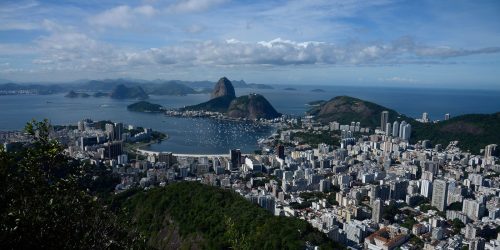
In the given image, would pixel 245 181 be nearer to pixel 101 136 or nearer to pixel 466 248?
pixel 466 248

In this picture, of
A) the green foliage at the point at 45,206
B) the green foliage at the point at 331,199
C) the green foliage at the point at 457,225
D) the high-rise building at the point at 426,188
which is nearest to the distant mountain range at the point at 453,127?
the high-rise building at the point at 426,188

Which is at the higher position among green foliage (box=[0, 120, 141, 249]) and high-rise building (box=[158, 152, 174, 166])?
green foliage (box=[0, 120, 141, 249])

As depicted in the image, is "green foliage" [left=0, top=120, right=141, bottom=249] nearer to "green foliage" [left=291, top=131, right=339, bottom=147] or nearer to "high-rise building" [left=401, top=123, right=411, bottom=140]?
"green foliage" [left=291, top=131, right=339, bottom=147]

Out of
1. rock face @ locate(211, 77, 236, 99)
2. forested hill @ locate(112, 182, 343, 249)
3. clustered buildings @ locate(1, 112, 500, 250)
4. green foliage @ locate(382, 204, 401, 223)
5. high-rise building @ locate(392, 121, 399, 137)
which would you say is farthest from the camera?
rock face @ locate(211, 77, 236, 99)

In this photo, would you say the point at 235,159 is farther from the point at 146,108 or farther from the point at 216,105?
the point at 146,108

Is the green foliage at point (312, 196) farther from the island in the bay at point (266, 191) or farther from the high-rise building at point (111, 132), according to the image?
the high-rise building at point (111, 132)

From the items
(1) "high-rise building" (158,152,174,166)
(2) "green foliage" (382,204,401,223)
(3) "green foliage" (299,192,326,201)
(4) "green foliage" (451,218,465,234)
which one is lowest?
(3) "green foliage" (299,192,326,201)

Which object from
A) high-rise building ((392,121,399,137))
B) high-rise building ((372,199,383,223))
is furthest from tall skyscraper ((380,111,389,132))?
high-rise building ((372,199,383,223))
